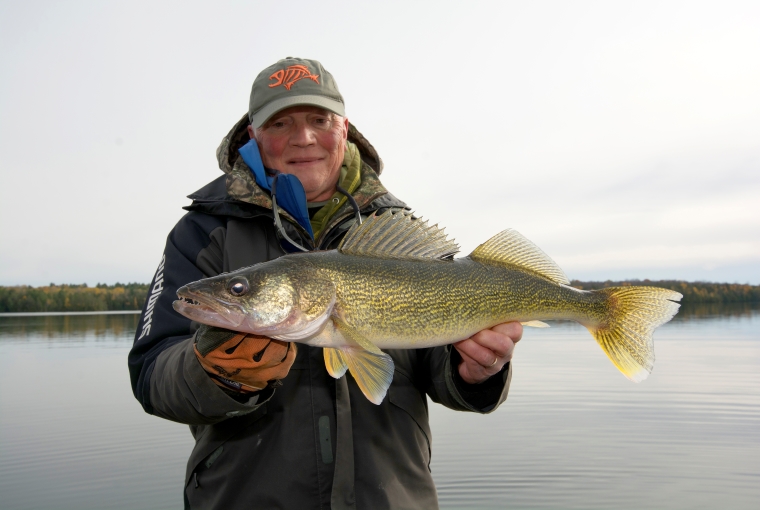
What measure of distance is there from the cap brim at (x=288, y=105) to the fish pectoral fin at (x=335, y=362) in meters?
1.69

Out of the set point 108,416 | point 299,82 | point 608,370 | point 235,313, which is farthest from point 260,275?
point 608,370

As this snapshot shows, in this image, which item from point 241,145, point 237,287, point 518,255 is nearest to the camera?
point 237,287

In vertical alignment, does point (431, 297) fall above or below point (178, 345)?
above

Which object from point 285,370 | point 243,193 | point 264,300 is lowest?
point 285,370

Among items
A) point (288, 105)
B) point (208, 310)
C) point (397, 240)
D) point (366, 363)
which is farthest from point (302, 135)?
point (366, 363)

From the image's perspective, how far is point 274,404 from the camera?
3252 mm

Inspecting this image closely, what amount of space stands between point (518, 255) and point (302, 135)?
5.40ft

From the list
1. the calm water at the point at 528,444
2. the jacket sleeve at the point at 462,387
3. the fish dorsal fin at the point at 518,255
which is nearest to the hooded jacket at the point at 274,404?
the jacket sleeve at the point at 462,387

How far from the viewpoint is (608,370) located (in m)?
16.1

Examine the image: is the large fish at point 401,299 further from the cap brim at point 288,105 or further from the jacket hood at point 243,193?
the cap brim at point 288,105

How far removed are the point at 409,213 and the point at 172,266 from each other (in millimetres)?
1452

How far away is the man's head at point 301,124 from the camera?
12.9 feet

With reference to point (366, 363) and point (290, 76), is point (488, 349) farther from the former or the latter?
point (290, 76)

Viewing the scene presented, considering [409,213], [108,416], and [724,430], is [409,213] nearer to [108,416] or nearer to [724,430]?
[724,430]
